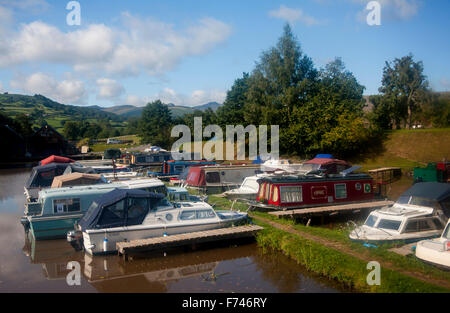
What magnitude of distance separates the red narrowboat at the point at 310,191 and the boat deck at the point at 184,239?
405cm

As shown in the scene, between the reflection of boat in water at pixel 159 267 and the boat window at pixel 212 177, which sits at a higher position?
the boat window at pixel 212 177

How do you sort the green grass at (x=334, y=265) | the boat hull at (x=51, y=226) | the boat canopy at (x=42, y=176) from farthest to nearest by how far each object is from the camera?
1. the boat canopy at (x=42, y=176)
2. the boat hull at (x=51, y=226)
3. the green grass at (x=334, y=265)

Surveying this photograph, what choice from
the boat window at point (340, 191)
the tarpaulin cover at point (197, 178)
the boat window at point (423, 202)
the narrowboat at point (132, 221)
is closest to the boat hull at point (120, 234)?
the narrowboat at point (132, 221)

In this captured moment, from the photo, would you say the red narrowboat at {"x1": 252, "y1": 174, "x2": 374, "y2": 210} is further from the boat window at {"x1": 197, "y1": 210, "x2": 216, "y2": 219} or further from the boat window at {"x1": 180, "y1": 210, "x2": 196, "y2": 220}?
the boat window at {"x1": 180, "y1": 210, "x2": 196, "y2": 220}

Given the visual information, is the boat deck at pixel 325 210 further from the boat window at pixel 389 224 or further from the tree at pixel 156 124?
the tree at pixel 156 124

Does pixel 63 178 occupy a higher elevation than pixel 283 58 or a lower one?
lower

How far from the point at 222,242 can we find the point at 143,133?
67046 millimetres

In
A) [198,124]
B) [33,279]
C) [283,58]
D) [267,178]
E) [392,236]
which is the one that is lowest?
[33,279]

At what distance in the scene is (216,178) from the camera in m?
26.1

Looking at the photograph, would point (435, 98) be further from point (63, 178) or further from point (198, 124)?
point (198, 124)

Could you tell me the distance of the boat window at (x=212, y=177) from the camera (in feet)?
84.5

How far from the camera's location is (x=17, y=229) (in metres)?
18.2
